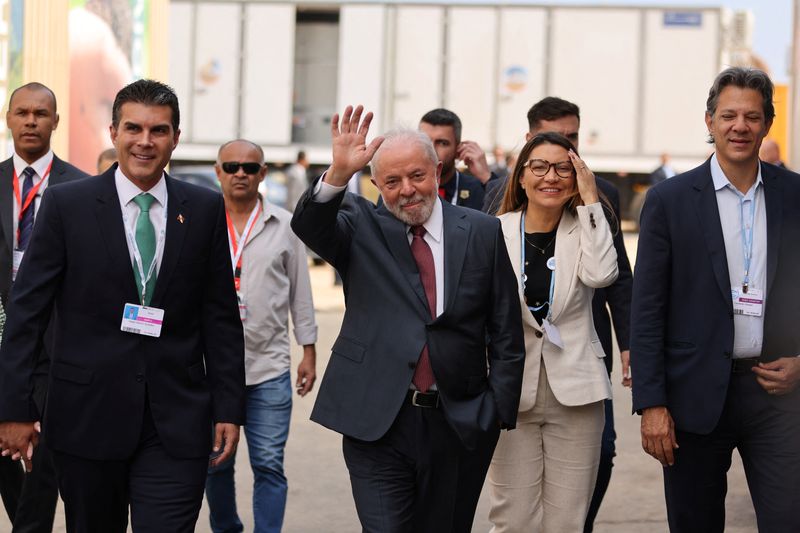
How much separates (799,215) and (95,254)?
2486 mm

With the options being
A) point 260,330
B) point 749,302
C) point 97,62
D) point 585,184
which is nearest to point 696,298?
point 749,302

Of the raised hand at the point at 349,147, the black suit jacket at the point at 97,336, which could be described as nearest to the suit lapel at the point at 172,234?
the black suit jacket at the point at 97,336

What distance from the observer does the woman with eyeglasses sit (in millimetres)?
5102

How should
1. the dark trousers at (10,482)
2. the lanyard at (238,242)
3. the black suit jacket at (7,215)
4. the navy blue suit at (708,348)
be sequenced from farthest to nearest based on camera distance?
the lanyard at (238,242)
the dark trousers at (10,482)
the black suit jacket at (7,215)
the navy blue suit at (708,348)

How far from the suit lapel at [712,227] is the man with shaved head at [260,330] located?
7.83 feet

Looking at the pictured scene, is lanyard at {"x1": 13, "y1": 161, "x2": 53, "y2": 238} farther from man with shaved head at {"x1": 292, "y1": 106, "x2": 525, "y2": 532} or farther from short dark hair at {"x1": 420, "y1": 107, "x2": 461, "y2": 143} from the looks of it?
short dark hair at {"x1": 420, "y1": 107, "x2": 461, "y2": 143}

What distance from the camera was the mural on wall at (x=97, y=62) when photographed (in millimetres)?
10180

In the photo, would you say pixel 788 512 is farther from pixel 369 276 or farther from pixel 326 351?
pixel 326 351

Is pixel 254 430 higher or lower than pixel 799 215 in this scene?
lower

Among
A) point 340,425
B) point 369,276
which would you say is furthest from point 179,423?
point 369,276

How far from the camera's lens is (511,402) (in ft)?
14.9

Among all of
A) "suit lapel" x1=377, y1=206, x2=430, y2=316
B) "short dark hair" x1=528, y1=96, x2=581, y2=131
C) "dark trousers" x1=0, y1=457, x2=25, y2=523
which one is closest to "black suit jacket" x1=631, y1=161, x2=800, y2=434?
"suit lapel" x1=377, y1=206, x2=430, y2=316

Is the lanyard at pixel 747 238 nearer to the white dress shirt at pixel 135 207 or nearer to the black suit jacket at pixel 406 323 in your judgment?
the black suit jacket at pixel 406 323

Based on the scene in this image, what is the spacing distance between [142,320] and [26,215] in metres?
1.85
